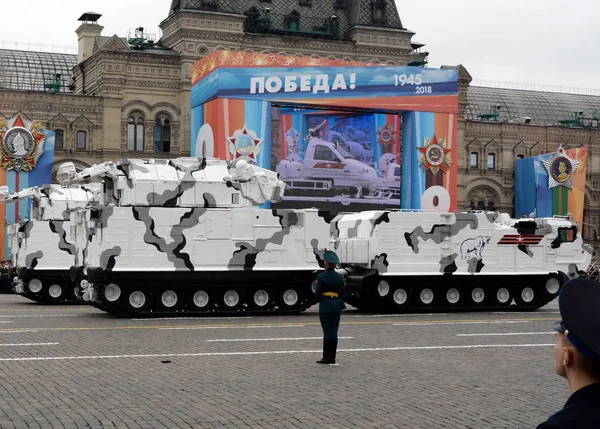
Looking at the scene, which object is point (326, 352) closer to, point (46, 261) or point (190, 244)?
point (190, 244)

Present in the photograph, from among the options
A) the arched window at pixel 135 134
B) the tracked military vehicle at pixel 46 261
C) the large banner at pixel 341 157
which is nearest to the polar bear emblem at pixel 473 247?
the tracked military vehicle at pixel 46 261

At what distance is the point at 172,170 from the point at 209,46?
32428 millimetres

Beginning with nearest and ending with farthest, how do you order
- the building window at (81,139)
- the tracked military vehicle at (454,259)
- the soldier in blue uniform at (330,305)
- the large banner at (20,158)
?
1. the soldier in blue uniform at (330,305)
2. the tracked military vehicle at (454,259)
3. the large banner at (20,158)
4. the building window at (81,139)

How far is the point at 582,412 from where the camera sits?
9.41 ft

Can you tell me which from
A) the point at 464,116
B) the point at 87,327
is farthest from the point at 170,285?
the point at 464,116

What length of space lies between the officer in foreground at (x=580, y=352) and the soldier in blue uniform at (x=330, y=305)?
460 inches

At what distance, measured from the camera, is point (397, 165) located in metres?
53.6

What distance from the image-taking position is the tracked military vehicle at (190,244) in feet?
79.8

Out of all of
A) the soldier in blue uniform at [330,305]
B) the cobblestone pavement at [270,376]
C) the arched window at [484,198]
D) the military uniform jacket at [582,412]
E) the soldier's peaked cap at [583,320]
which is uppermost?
the arched window at [484,198]

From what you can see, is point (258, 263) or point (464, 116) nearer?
point (258, 263)

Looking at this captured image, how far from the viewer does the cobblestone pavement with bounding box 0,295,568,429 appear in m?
10.3

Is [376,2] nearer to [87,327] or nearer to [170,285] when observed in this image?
[170,285]

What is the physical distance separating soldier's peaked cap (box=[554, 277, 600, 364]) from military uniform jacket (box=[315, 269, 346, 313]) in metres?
12.0

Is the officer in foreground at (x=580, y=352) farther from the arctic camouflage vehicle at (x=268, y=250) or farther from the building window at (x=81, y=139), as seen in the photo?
the building window at (x=81, y=139)
